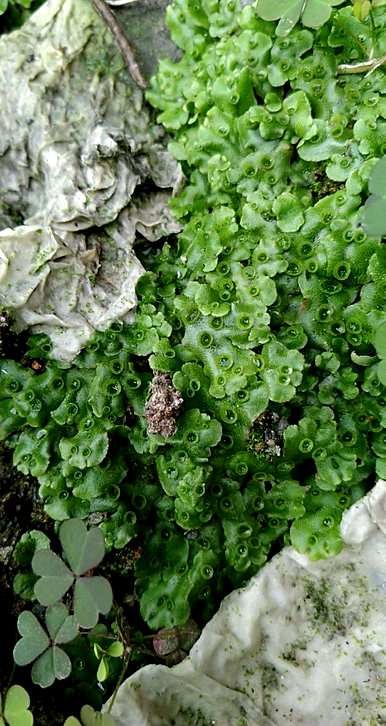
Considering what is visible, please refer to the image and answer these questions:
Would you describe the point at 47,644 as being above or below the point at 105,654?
above

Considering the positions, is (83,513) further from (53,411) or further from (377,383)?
(377,383)

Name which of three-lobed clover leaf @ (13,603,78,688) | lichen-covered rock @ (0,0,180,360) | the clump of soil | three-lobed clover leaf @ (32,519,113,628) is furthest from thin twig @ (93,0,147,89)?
three-lobed clover leaf @ (13,603,78,688)

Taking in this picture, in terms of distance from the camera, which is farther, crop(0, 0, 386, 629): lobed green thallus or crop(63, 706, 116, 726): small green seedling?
crop(0, 0, 386, 629): lobed green thallus

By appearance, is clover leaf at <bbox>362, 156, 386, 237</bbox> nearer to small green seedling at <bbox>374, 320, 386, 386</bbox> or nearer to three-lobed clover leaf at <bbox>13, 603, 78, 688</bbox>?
small green seedling at <bbox>374, 320, 386, 386</bbox>

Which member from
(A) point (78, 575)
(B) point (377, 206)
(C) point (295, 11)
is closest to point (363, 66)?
(C) point (295, 11)

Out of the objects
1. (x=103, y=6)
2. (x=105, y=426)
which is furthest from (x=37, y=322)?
(x=103, y=6)

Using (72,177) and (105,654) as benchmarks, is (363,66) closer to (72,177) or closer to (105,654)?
(72,177)
